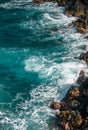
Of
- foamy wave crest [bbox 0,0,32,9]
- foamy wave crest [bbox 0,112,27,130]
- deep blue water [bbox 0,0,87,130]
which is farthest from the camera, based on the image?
foamy wave crest [bbox 0,0,32,9]

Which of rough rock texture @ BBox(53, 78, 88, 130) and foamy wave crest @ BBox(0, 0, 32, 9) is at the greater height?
foamy wave crest @ BBox(0, 0, 32, 9)

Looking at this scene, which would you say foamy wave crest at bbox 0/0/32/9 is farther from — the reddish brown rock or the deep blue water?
the reddish brown rock

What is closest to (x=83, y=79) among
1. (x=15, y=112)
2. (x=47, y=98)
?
(x=47, y=98)

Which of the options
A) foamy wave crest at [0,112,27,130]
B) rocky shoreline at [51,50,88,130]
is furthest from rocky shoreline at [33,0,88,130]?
foamy wave crest at [0,112,27,130]

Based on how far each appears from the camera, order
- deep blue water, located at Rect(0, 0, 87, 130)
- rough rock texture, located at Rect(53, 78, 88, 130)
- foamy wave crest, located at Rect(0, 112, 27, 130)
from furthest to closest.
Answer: deep blue water, located at Rect(0, 0, 87, 130)
foamy wave crest, located at Rect(0, 112, 27, 130)
rough rock texture, located at Rect(53, 78, 88, 130)

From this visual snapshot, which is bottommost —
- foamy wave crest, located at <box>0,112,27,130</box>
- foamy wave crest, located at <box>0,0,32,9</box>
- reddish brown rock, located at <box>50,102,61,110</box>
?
foamy wave crest, located at <box>0,112,27,130</box>

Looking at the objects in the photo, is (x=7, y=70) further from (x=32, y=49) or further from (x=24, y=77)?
(x=32, y=49)

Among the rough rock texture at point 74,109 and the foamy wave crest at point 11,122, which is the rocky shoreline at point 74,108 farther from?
the foamy wave crest at point 11,122

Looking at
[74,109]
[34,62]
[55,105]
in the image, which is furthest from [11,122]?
[34,62]
